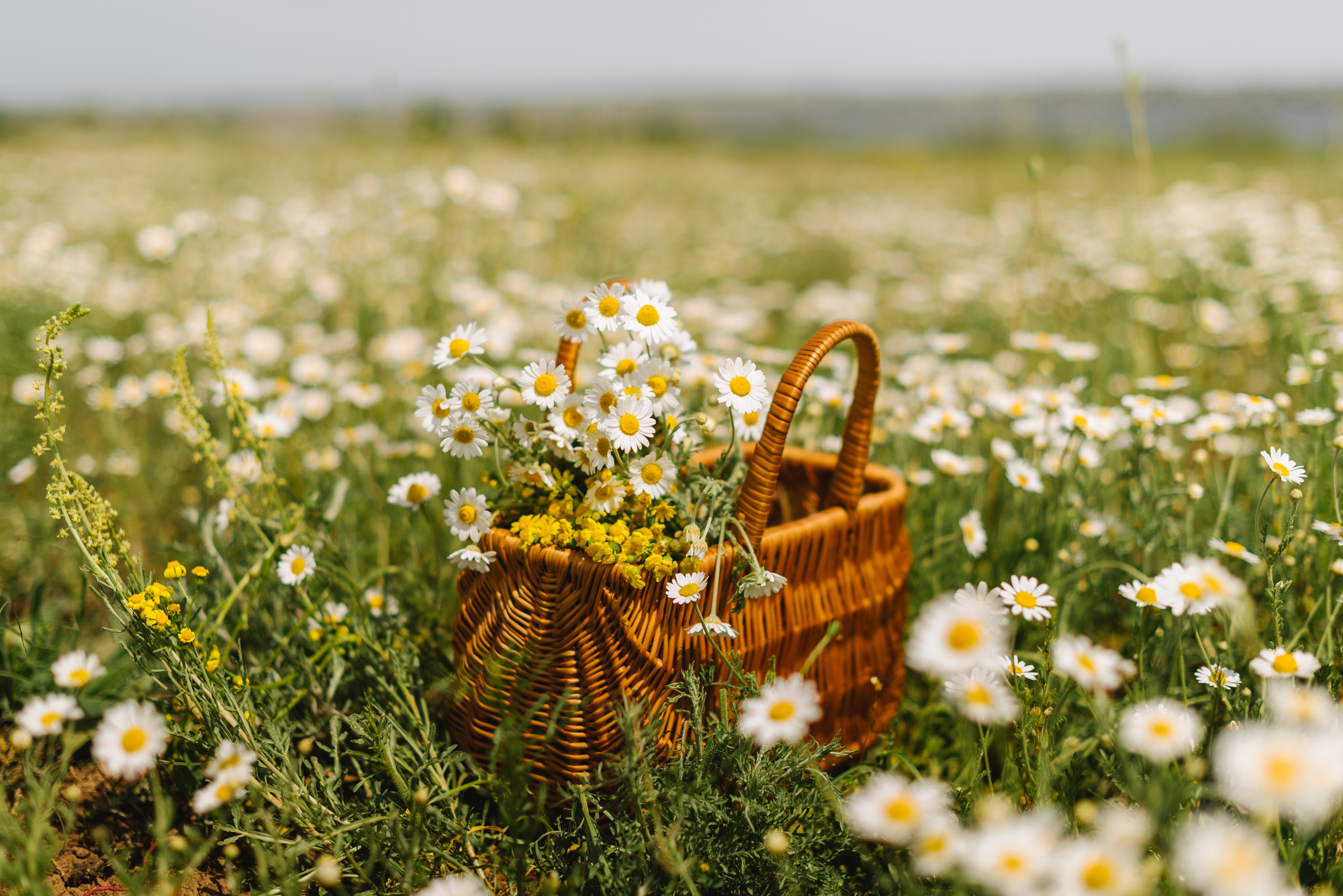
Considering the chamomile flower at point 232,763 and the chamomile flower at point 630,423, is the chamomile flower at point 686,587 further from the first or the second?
the chamomile flower at point 232,763

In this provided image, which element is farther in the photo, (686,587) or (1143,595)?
(1143,595)

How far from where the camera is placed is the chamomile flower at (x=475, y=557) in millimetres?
1241

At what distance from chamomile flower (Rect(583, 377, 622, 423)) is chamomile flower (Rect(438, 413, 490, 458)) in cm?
19

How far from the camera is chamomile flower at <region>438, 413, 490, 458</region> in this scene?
127 centimetres

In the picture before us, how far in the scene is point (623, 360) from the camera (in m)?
1.25

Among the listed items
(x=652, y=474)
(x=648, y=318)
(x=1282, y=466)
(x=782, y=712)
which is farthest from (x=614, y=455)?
(x=1282, y=466)

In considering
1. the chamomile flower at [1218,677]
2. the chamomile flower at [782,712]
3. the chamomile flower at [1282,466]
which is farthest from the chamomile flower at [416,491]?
the chamomile flower at [1282,466]

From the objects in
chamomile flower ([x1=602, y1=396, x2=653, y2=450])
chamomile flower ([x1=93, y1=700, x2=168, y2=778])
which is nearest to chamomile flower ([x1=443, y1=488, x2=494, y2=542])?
chamomile flower ([x1=602, y1=396, x2=653, y2=450])

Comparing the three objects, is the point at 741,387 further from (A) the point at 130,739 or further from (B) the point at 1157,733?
(A) the point at 130,739

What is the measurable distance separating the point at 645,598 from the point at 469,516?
32cm

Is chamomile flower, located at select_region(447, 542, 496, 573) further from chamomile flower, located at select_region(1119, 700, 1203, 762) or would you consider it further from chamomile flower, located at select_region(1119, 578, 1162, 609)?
chamomile flower, located at select_region(1119, 578, 1162, 609)

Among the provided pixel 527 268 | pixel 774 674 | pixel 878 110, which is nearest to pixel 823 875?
pixel 774 674

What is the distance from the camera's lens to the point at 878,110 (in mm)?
48906

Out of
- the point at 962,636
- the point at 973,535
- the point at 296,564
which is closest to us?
the point at 962,636
